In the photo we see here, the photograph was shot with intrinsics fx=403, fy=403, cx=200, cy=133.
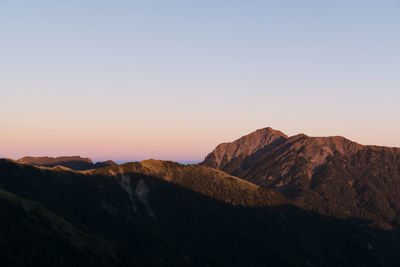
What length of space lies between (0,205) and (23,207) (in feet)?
34.1

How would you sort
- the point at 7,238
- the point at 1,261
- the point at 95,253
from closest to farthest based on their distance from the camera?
1. the point at 1,261
2. the point at 7,238
3. the point at 95,253

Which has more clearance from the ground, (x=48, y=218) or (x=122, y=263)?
(x=48, y=218)

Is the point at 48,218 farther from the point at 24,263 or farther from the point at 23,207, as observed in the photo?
the point at 24,263

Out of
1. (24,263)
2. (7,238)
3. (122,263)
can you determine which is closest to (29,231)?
(7,238)

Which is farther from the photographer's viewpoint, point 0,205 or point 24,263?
point 0,205

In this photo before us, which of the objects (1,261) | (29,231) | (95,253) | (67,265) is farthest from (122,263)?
(1,261)

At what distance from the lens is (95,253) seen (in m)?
193

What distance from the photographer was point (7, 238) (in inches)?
6806

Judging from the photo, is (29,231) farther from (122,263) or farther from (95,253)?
(122,263)

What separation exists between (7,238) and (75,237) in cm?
3365

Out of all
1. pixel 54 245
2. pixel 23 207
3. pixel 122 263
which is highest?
pixel 23 207

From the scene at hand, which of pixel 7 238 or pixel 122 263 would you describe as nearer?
pixel 7 238

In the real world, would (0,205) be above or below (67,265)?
above

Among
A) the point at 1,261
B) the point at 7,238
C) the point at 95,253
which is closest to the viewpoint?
the point at 1,261
